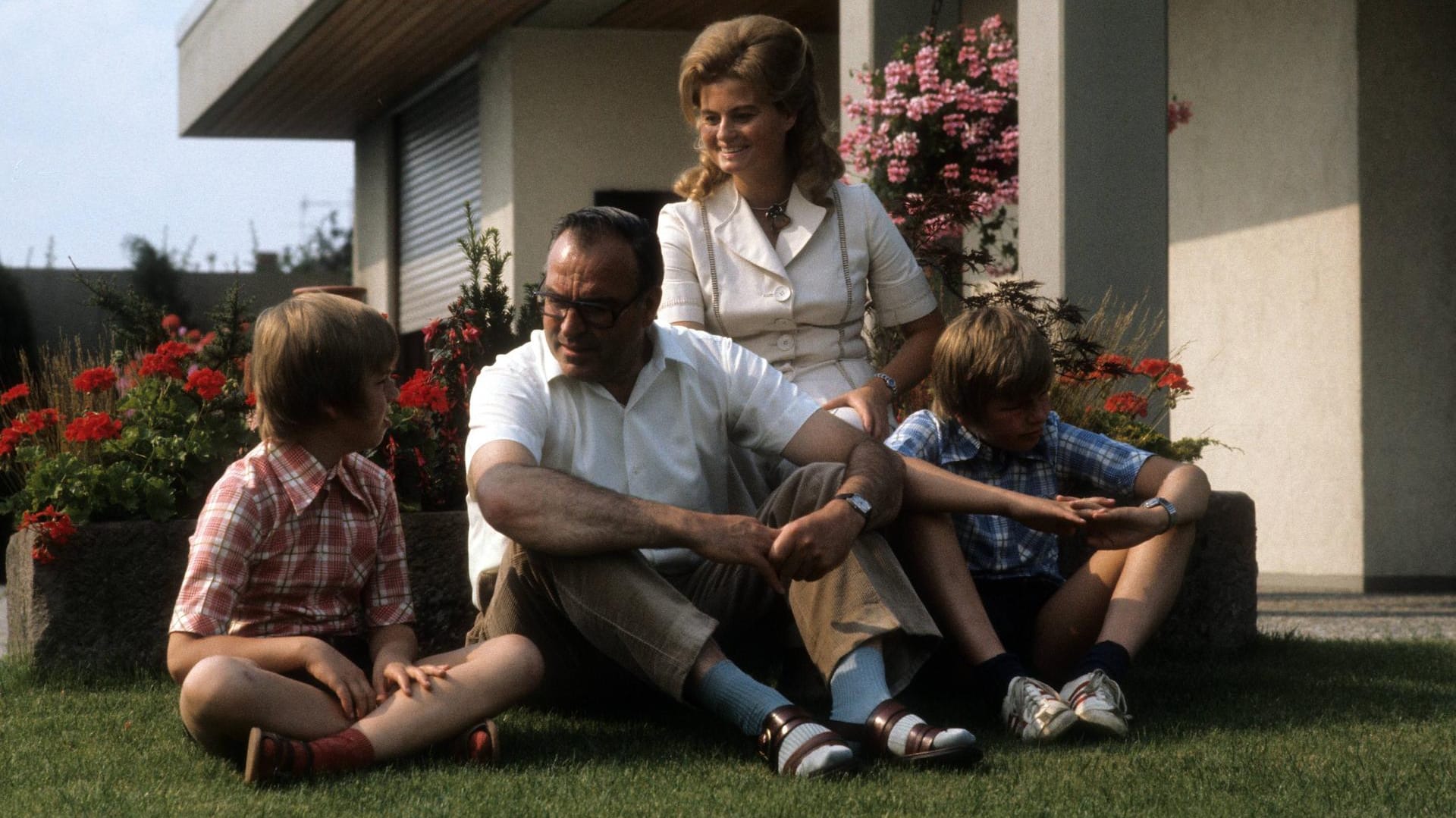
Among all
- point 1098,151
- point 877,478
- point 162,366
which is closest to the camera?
point 877,478

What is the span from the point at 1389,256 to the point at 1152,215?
291 cm

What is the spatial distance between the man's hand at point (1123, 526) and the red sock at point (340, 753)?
168 cm

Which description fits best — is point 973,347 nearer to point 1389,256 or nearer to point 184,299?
point 1389,256

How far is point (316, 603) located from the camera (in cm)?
365

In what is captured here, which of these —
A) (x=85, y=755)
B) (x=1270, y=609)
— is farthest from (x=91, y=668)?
(x=1270, y=609)

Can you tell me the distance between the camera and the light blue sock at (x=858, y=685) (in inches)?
136

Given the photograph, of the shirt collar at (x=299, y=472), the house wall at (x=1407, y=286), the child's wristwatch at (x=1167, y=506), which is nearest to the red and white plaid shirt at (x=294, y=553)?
the shirt collar at (x=299, y=472)

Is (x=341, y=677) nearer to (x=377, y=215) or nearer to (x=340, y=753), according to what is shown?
(x=340, y=753)

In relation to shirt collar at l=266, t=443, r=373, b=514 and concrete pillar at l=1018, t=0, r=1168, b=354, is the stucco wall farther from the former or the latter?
shirt collar at l=266, t=443, r=373, b=514

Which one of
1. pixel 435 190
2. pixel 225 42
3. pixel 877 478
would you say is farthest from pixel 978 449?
pixel 225 42

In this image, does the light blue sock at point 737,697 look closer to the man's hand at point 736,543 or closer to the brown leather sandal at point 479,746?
the man's hand at point 736,543

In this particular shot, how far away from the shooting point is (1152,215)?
21.8ft

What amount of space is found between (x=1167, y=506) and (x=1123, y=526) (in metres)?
0.16

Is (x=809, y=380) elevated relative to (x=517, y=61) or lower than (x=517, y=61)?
lower
